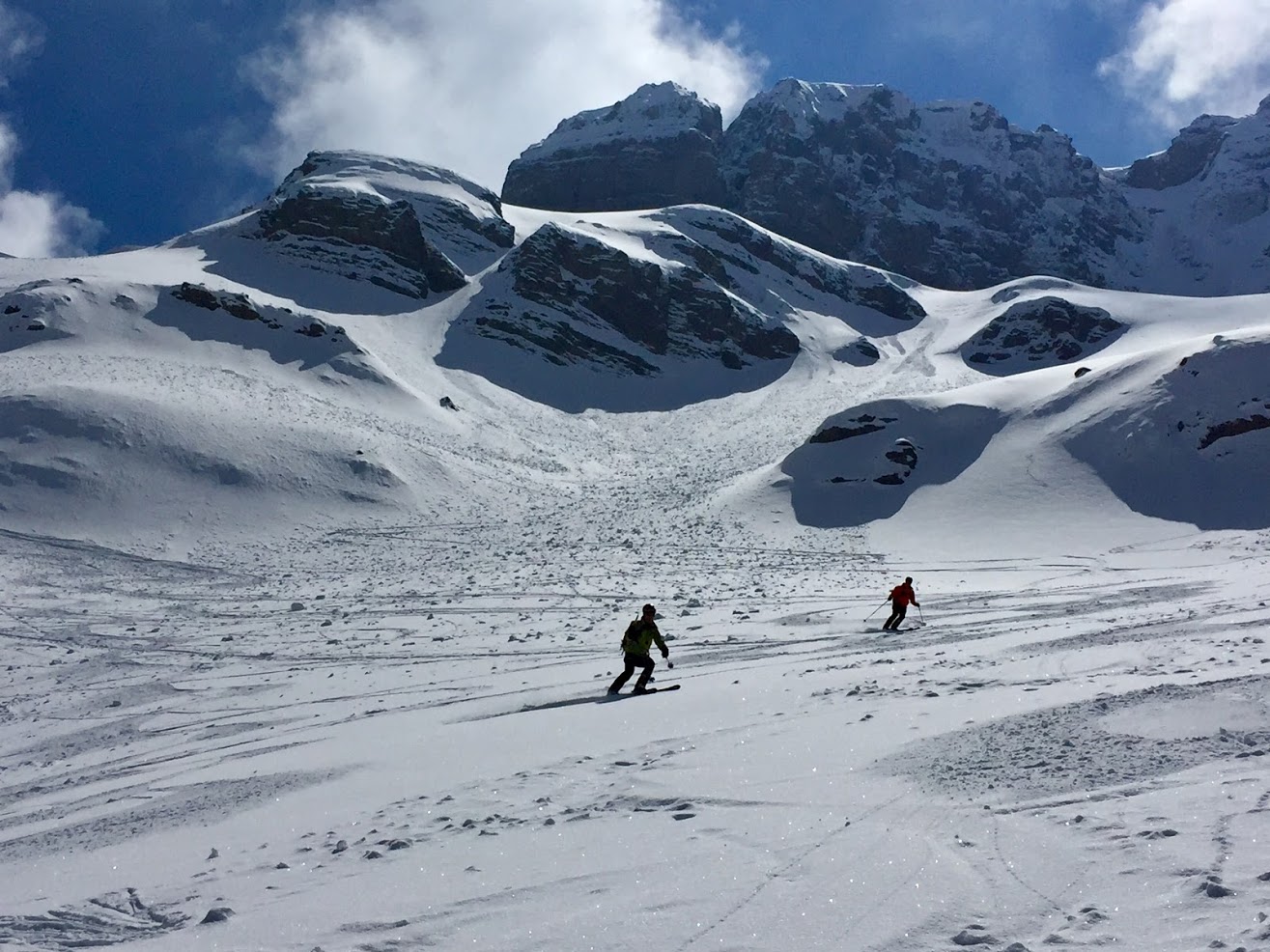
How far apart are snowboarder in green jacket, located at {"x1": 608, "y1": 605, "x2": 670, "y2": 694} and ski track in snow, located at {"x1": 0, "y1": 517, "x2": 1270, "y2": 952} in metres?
0.84

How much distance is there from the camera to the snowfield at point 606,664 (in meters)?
5.20

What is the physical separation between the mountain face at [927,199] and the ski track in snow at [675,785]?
532 feet

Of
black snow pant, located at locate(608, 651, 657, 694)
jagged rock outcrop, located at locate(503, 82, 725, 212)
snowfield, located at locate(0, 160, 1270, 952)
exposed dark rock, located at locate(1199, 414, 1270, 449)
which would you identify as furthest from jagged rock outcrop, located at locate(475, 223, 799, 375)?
jagged rock outcrop, located at locate(503, 82, 725, 212)

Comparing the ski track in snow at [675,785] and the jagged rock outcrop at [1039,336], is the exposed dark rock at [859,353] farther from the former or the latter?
the ski track in snow at [675,785]

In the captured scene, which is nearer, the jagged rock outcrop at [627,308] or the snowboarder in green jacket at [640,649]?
the snowboarder in green jacket at [640,649]

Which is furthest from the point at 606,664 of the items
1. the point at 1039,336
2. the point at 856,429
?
the point at 1039,336

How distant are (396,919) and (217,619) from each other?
1784 cm

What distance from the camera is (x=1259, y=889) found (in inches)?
173

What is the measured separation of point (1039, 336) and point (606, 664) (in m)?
84.4

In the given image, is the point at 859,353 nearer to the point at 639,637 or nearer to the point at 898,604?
the point at 898,604

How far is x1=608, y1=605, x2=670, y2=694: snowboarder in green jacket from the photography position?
478 inches

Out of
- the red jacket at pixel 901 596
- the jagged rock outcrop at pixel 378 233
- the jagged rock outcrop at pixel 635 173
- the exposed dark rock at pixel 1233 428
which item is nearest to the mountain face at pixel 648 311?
the jagged rock outcrop at pixel 378 233

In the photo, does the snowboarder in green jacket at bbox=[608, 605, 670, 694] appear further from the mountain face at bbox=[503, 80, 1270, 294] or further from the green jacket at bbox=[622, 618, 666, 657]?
the mountain face at bbox=[503, 80, 1270, 294]

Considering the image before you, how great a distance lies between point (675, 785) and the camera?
713 centimetres
